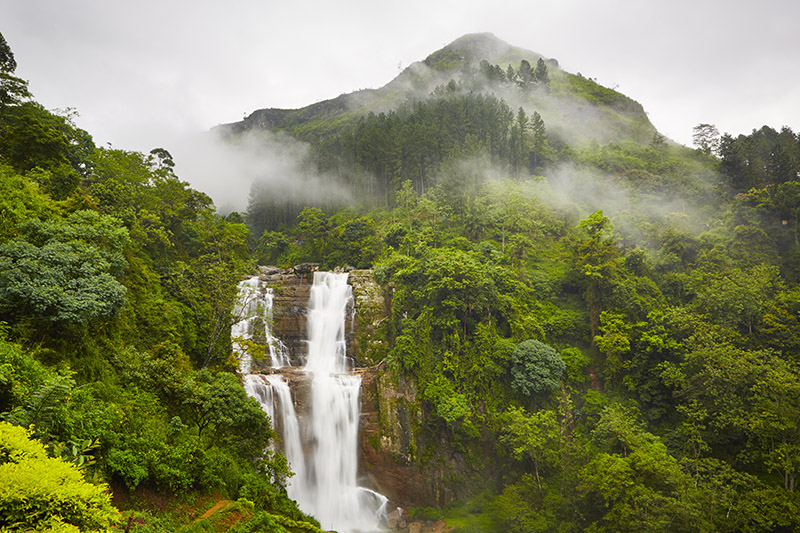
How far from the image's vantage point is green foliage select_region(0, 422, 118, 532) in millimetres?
4590

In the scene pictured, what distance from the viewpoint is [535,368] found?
86.3 feet

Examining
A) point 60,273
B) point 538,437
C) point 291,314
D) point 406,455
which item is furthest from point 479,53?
point 60,273

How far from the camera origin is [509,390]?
27.5 meters

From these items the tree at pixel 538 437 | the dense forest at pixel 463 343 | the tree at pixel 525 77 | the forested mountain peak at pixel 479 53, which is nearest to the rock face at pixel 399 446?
the dense forest at pixel 463 343

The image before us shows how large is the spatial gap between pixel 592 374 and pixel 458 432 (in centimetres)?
1158

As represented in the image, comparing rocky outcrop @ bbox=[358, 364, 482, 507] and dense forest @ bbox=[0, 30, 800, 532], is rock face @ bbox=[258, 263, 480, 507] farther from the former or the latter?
dense forest @ bbox=[0, 30, 800, 532]

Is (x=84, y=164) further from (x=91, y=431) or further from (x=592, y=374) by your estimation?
(x=592, y=374)

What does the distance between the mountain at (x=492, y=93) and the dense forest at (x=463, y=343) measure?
3215 cm

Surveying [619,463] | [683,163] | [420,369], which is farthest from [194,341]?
[683,163]

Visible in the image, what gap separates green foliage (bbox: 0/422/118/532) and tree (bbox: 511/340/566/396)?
975 inches

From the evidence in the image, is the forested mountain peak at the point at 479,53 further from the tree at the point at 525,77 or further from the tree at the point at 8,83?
the tree at the point at 8,83

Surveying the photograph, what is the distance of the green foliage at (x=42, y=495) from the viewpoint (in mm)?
4590

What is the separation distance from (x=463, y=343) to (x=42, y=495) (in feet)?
86.3

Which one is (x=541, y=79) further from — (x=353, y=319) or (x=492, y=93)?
(x=353, y=319)
